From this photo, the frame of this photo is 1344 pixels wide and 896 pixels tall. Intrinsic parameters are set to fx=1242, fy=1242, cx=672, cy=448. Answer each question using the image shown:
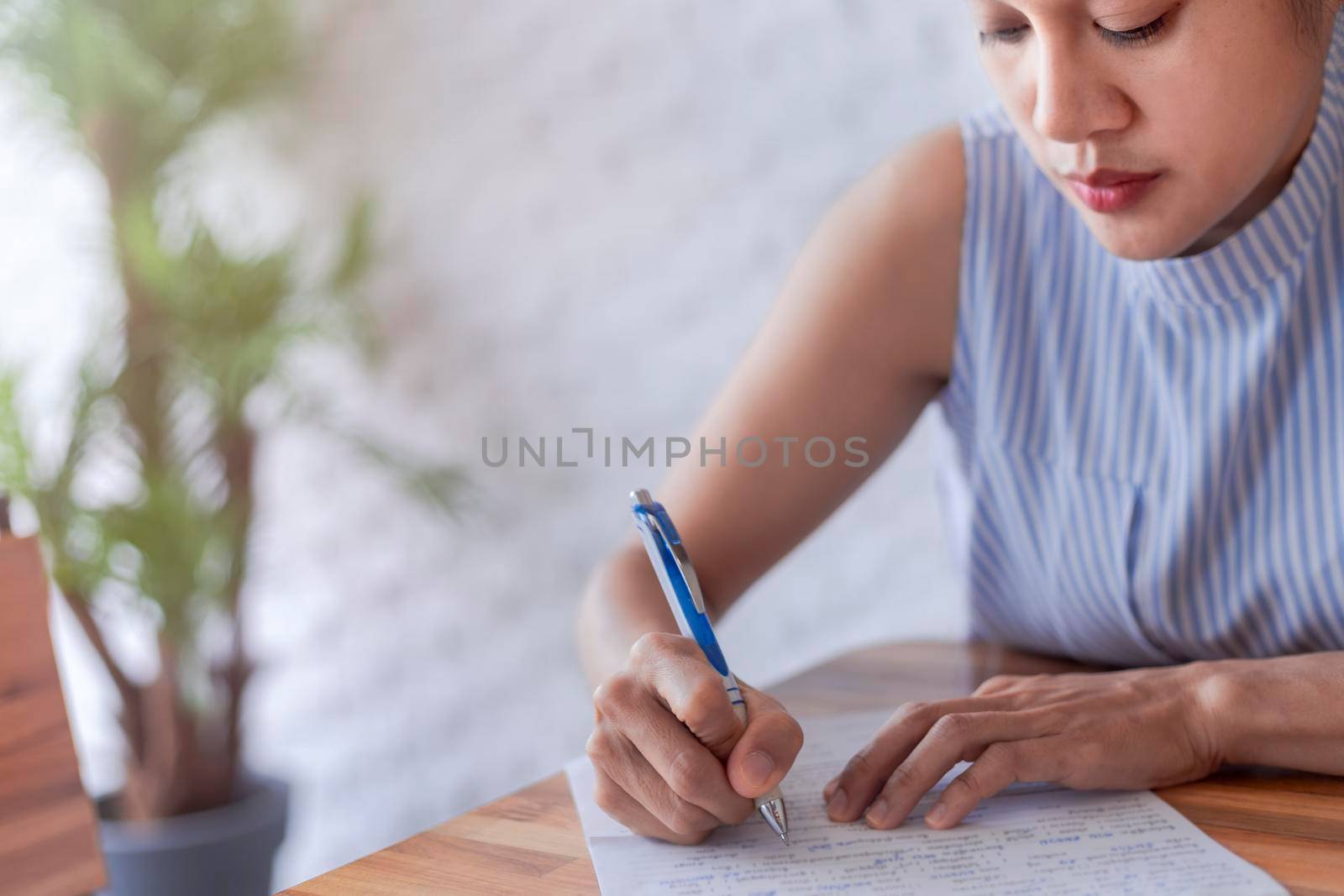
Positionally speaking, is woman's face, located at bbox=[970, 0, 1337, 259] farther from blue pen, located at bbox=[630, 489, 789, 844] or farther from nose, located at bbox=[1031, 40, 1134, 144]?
blue pen, located at bbox=[630, 489, 789, 844]

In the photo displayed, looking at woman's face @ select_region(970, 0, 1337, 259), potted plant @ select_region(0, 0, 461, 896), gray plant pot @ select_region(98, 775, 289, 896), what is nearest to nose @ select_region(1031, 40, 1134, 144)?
woman's face @ select_region(970, 0, 1337, 259)

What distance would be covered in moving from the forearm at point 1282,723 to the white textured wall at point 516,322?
3.06 feet

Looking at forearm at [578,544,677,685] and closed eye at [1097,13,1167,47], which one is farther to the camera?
forearm at [578,544,677,685]

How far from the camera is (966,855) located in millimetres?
627

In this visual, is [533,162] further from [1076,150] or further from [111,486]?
[1076,150]

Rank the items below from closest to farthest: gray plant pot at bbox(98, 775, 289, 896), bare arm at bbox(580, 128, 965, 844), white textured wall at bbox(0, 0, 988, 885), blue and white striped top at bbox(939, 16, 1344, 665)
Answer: blue and white striped top at bbox(939, 16, 1344, 665), bare arm at bbox(580, 128, 965, 844), white textured wall at bbox(0, 0, 988, 885), gray plant pot at bbox(98, 775, 289, 896)

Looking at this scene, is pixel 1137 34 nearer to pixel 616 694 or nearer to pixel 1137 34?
pixel 1137 34

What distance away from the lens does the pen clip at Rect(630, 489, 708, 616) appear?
0.71m

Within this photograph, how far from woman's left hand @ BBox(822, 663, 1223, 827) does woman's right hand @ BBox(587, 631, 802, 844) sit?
64 millimetres

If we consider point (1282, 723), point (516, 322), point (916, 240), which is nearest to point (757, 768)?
point (1282, 723)

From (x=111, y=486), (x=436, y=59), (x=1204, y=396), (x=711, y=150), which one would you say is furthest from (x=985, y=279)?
(x=111, y=486)

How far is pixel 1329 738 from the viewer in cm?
72

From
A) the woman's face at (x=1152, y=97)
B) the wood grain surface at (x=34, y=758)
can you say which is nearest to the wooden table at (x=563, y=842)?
the wood grain surface at (x=34, y=758)

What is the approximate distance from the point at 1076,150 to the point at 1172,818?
44 cm
